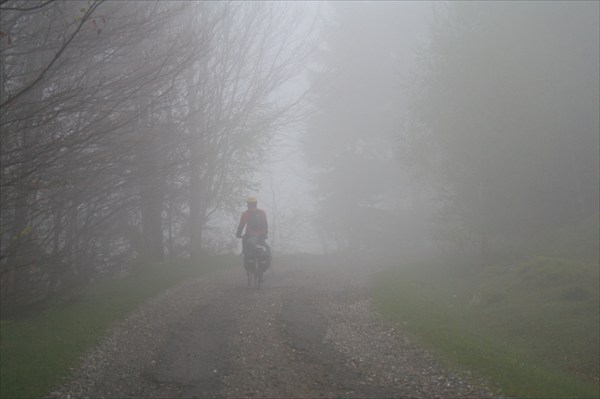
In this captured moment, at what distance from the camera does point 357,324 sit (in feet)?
34.1

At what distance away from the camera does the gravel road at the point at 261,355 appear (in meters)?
6.80

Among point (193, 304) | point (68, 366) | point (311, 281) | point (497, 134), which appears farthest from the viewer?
point (497, 134)

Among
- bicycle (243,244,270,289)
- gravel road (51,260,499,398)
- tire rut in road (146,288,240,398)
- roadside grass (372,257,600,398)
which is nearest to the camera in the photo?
gravel road (51,260,499,398)

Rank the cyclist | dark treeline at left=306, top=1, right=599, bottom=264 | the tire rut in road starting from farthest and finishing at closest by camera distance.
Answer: dark treeline at left=306, top=1, right=599, bottom=264 < the cyclist < the tire rut in road

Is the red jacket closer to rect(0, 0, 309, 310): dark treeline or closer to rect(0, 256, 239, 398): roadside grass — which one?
rect(0, 0, 309, 310): dark treeline

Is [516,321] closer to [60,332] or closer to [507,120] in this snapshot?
[60,332]

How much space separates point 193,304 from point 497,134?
43.3 feet

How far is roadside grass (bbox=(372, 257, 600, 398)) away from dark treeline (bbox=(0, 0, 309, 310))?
6529mm

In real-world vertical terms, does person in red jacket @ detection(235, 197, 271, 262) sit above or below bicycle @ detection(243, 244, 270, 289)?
above

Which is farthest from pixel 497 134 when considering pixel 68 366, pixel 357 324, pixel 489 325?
pixel 68 366

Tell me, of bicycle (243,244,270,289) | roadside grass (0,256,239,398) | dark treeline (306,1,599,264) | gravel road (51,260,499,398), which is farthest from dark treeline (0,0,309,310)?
dark treeline (306,1,599,264)

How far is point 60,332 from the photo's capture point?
944 cm

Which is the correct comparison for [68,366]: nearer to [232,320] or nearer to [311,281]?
[232,320]

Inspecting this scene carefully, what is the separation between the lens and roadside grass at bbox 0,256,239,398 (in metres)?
7.02
